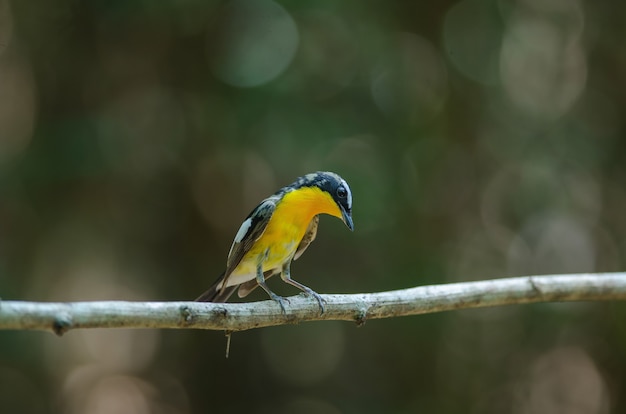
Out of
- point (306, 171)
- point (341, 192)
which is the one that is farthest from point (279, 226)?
point (306, 171)

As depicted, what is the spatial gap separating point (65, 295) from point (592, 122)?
5786 millimetres

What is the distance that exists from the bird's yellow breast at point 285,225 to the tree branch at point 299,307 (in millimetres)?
503

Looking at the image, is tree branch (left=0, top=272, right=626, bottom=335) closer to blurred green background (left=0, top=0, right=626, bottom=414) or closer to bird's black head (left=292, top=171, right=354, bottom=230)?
bird's black head (left=292, top=171, right=354, bottom=230)

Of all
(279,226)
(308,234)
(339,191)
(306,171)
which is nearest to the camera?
(339,191)

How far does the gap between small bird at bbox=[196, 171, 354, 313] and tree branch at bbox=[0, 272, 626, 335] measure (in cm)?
50

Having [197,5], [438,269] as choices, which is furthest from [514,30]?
[197,5]

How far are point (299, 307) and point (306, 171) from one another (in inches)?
118

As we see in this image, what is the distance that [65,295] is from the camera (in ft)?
22.1

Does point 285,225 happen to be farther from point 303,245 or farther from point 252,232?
point 303,245

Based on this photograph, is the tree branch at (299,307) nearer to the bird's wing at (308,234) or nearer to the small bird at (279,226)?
the small bird at (279,226)

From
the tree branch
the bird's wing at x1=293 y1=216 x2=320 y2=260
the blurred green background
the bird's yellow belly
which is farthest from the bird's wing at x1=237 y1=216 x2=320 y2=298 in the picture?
the blurred green background

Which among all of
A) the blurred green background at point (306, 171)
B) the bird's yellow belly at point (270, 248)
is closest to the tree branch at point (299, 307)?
the bird's yellow belly at point (270, 248)

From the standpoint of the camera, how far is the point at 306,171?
6102 mm

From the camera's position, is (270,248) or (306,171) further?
(306,171)
